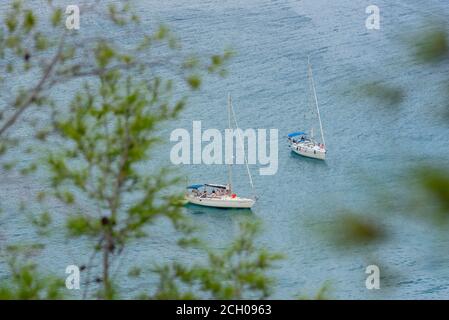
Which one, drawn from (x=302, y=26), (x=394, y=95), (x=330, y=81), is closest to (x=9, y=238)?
(x=330, y=81)

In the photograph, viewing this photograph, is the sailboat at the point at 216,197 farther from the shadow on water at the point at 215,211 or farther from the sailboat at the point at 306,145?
the sailboat at the point at 306,145

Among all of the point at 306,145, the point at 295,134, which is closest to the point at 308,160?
the point at 306,145

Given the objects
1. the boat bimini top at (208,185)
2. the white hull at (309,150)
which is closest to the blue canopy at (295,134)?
the white hull at (309,150)

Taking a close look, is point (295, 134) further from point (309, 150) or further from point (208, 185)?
point (208, 185)

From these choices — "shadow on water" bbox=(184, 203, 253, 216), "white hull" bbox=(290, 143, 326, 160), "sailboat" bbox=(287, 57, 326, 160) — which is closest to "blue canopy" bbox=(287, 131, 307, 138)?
"sailboat" bbox=(287, 57, 326, 160)

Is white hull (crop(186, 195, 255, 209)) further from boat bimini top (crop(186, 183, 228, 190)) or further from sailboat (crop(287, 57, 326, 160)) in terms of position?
sailboat (crop(287, 57, 326, 160))

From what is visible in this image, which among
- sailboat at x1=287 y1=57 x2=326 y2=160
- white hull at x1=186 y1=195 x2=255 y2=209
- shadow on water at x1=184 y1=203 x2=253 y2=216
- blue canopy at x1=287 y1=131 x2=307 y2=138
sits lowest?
shadow on water at x1=184 y1=203 x2=253 y2=216
